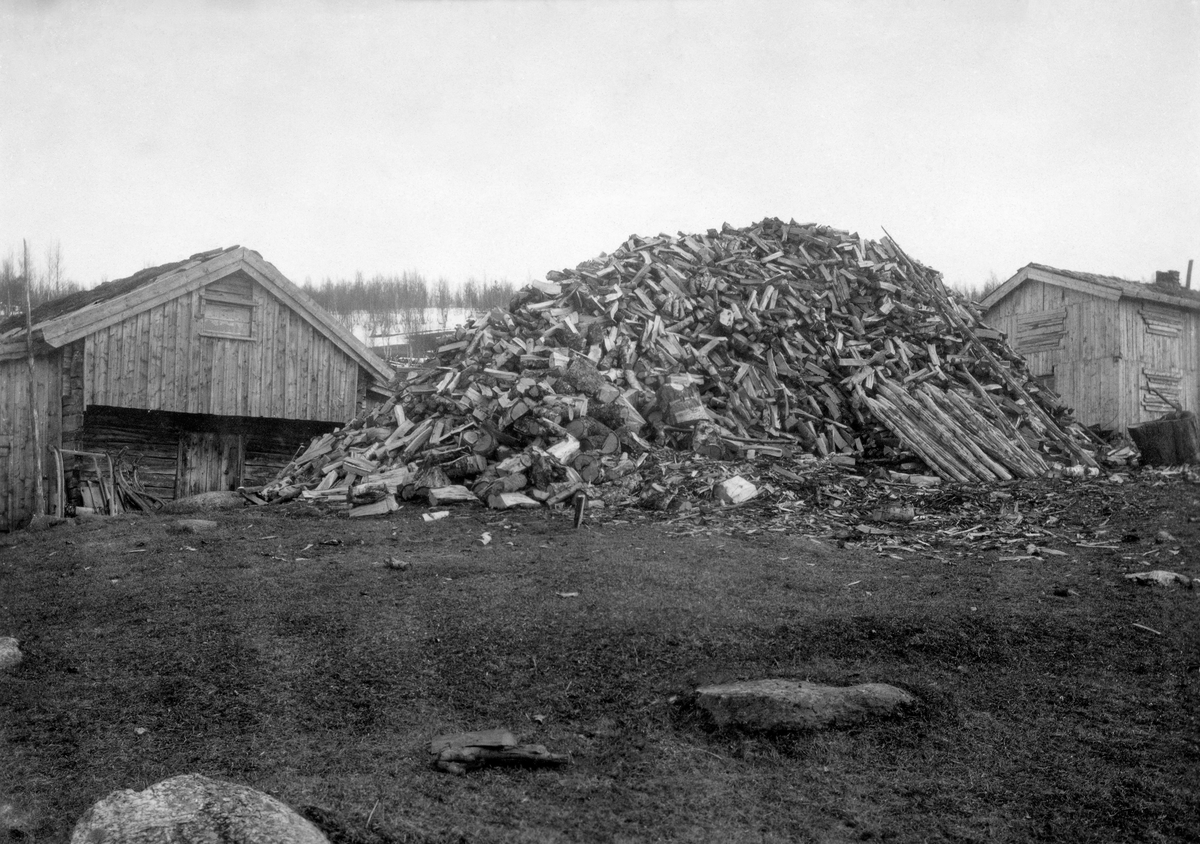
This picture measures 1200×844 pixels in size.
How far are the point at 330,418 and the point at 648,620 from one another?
13.0 m

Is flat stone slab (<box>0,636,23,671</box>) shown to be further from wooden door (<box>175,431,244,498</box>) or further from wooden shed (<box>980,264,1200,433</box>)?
wooden shed (<box>980,264,1200,433</box>)

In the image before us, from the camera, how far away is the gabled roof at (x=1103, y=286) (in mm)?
20203

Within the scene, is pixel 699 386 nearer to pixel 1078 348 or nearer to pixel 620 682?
pixel 620 682

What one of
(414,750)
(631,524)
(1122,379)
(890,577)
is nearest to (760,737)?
(414,750)

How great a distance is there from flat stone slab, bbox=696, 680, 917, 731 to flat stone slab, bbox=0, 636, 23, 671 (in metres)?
4.85

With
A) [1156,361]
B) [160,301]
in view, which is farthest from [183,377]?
[1156,361]

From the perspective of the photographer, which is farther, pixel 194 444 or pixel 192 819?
pixel 194 444

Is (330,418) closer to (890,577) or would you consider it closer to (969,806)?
(890,577)

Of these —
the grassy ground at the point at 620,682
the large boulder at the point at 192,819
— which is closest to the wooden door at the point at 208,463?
the grassy ground at the point at 620,682

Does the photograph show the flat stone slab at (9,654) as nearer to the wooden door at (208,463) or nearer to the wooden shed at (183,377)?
the wooden shed at (183,377)

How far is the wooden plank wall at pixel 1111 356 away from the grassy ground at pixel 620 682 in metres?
12.4

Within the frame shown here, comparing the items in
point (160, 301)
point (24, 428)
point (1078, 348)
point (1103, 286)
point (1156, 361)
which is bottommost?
point (24, 428)

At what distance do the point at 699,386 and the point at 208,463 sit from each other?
394 inches

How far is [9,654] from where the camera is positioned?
611 centimetres
